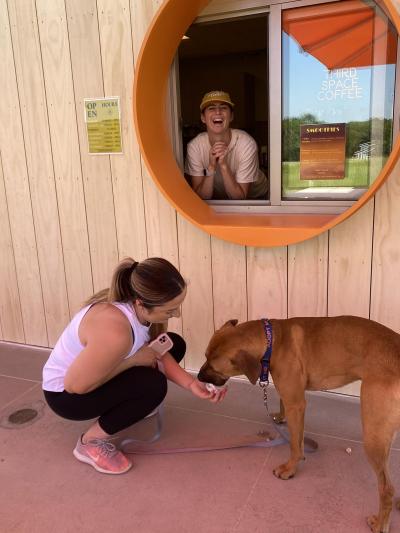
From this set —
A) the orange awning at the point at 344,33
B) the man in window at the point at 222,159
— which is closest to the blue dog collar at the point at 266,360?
the man in window at the point at 222,159

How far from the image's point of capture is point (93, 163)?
3.48 m

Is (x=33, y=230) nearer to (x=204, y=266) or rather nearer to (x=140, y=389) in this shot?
(x=204, y=266)

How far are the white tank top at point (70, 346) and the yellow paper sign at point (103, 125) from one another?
A: 1.43 meters

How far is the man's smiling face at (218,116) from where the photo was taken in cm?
339

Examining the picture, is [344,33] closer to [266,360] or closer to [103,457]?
[266,360]

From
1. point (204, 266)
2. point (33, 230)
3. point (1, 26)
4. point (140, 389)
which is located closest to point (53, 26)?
point (1, 26)

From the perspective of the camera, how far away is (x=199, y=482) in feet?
7.77

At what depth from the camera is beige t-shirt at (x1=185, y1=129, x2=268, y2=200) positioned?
3398 millimetres

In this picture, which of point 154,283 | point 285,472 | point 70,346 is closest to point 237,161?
point 154,283

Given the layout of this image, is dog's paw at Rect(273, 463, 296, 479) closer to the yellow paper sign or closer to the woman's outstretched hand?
the woman's outstretched hand

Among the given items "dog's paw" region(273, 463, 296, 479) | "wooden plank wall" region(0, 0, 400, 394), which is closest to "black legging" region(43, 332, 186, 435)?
"dog's paw" region(273, 463, 296, 479)

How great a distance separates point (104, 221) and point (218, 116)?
1.13m

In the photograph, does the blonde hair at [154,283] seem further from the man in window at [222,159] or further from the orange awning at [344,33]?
the orange awning at [344,33]

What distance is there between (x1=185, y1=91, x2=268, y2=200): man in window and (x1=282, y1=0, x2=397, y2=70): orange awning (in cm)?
71
